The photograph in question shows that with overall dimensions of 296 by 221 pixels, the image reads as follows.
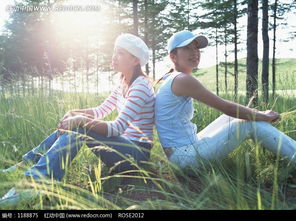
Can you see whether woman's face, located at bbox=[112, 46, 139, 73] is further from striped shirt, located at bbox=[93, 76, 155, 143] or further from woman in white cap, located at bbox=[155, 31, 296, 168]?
woman in white cap, located at bbox=[155, 31, 296, 168]

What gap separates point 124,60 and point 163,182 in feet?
3.25

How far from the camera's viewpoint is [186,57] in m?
2.42

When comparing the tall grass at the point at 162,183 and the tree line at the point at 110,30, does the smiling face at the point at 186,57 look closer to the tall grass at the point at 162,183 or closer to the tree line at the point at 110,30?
the tall grass at the point at 162,183

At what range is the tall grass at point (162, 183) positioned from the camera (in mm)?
1567

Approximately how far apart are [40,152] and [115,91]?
0.84 metres

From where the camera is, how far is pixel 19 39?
1013 inches

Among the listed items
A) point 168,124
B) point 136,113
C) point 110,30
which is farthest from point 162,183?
point 110,30

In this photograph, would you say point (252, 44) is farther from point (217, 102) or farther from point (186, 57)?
point (217, 102)

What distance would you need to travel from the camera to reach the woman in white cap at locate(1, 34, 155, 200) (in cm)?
202

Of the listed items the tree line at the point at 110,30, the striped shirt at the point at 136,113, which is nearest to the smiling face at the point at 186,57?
the striped shirt at the point at 136,113

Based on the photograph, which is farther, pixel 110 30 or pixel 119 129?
pixel 110 30
